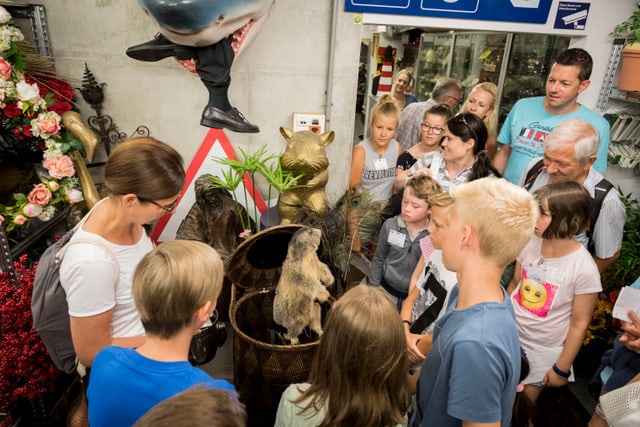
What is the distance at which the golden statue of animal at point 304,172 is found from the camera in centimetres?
260

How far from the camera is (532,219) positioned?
1224mm

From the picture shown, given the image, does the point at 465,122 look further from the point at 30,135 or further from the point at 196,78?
the point at 30,135

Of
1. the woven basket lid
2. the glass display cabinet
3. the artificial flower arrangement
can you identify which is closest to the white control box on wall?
the woven basket lid

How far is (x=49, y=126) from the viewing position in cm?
242

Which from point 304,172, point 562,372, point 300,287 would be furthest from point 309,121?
point 562,372

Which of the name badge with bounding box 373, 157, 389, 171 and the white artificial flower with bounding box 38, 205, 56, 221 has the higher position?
the name badge with bounding box 373, 157, 389, 171

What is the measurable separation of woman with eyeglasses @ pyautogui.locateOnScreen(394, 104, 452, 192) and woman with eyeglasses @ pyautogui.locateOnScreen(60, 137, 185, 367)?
6.47ft

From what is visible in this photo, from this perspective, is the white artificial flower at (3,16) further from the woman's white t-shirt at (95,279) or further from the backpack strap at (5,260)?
the woman's white t-shirt at (95,279)

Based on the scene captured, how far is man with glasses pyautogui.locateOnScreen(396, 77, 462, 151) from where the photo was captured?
378 centimetres

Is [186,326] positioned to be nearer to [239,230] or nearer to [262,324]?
[262,324]

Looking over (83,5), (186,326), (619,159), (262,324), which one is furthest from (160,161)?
(619,159)

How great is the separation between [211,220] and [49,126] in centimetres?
109

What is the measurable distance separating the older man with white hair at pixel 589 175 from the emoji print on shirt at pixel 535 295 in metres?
0.45

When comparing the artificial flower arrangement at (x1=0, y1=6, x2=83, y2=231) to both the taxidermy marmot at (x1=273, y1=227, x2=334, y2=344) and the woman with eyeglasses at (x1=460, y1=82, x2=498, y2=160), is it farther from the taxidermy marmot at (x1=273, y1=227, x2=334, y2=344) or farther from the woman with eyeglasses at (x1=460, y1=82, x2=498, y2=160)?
the woman with eyeglasses at (x1=460, y1=82, x2=498, y2=160)
